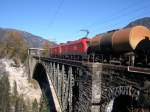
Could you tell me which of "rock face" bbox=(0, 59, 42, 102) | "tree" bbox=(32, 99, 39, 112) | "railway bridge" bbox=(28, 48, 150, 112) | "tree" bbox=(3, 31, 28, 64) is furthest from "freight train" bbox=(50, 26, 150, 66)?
"tree" bbox=(3, 31, 28, 64)

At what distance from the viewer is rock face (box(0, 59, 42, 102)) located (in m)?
77.3

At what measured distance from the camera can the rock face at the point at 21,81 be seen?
3044 inches

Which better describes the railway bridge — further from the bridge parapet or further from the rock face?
the rock face

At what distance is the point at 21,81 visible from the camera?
8581 cm

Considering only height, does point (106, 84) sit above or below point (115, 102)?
above

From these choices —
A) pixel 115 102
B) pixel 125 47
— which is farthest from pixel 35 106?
pixel 115 102

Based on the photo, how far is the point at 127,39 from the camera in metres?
25.0

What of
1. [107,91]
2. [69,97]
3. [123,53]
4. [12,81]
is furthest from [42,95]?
[107,91]

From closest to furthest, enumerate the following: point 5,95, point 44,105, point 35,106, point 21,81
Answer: point 44,105, point 35,106, point 21,81, point 5,95

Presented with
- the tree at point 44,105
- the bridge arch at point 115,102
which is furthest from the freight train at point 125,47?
the tree at point 44,105

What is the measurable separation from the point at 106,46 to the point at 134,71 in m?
13.0

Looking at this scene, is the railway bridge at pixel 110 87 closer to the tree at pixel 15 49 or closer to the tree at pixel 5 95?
the tree at pixel 5 95

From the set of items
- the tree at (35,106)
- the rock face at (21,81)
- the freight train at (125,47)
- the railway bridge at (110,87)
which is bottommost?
the tree at (35,106)

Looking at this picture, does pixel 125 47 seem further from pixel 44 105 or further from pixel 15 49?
pixel 15 49
